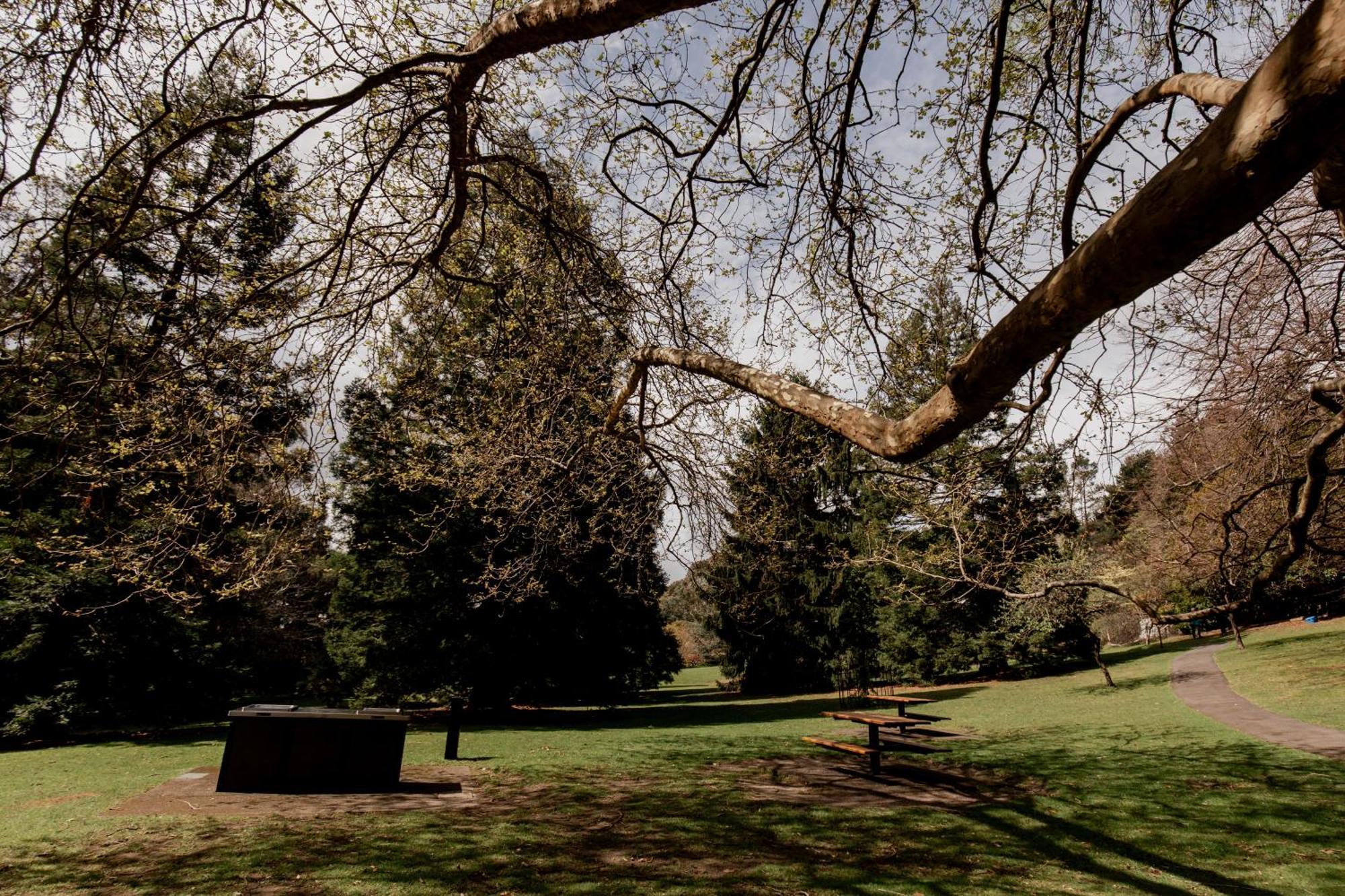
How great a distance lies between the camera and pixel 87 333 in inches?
191

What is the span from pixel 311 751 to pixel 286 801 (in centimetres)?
76

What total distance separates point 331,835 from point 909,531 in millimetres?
8035

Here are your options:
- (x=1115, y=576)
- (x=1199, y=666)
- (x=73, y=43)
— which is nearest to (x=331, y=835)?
(x=73, y=43)

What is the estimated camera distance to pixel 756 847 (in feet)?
20.4

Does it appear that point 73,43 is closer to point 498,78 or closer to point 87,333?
point 87,333

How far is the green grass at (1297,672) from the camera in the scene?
13.4 m

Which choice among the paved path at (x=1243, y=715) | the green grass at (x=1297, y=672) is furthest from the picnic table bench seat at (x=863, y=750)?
the green grass at (x=1297, y=672)

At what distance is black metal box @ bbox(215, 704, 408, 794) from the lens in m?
8.27

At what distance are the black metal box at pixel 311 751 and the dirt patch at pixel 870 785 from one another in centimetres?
492

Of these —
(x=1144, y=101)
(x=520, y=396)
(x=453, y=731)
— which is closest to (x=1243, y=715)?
(x=1144, y=101)

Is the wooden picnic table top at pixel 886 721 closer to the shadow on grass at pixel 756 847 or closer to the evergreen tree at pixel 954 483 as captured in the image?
the shadow on grass at pixel 756 847

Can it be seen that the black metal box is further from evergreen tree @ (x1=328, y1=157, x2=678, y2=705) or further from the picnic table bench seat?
the picnic table bench seat

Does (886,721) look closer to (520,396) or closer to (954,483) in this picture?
(954,483)

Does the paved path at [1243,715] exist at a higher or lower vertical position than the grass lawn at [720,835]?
higher
